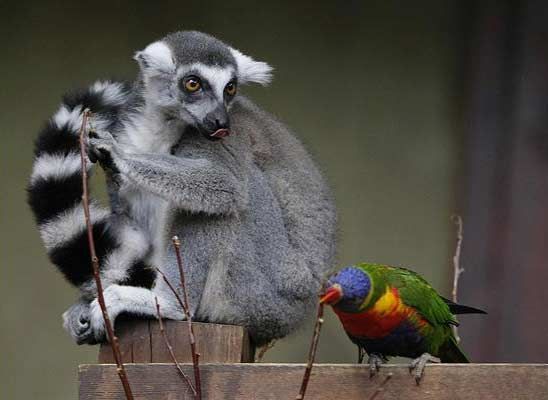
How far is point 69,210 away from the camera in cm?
447

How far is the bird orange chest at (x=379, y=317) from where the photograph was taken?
132 inches

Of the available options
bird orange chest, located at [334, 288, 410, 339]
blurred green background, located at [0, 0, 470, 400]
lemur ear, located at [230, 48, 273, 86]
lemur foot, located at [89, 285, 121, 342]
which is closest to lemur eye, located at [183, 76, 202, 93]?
lemur ear, located at [230, 48, 273, 86]

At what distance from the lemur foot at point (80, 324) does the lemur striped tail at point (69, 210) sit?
11cm

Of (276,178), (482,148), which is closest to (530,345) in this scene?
(482,148)

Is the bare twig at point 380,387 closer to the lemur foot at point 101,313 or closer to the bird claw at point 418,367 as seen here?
the bird claw at point 418,367

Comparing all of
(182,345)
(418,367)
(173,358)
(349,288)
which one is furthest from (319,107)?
(349,288)

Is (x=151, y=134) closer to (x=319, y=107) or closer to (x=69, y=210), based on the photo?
(x=69, y=210)

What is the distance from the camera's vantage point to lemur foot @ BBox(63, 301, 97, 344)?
168 inches

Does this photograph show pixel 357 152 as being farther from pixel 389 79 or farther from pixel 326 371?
pixel 326 371

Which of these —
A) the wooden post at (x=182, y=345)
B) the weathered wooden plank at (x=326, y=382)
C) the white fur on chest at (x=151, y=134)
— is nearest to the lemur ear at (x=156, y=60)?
the white fur on chest at (x=151, y=134)

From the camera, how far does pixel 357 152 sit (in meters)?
6.47

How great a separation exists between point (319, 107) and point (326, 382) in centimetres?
310

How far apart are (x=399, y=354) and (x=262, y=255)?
1.00 metres

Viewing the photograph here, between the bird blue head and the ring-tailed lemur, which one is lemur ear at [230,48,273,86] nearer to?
the ring-tailed lemur
